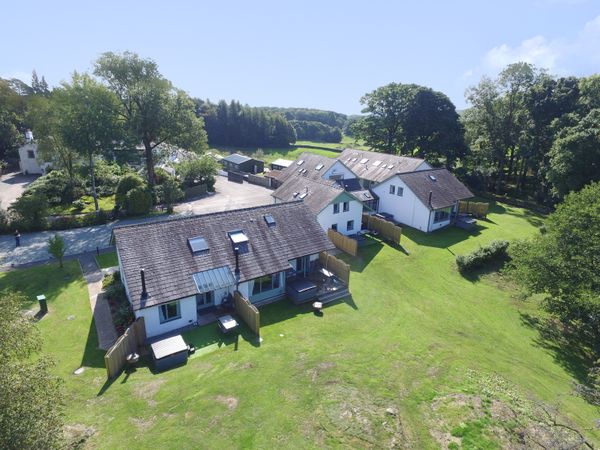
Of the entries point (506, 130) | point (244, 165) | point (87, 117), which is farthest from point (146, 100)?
point (506, 130)

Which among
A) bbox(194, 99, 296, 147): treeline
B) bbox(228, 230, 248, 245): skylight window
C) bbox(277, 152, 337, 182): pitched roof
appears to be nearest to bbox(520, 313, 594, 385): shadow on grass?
bbox(228, 230, 248, 245): skylight window

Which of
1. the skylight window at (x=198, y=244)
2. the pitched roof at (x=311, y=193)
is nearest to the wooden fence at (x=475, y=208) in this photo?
the pitched roof at (x=311, y=193)

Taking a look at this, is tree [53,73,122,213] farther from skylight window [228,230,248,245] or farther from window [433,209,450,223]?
window [433,209,450,223]

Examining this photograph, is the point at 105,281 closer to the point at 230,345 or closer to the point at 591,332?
the point at 230,345

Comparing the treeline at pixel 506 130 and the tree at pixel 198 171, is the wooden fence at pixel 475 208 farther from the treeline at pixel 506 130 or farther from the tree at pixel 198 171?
the tree at pixel 198 171

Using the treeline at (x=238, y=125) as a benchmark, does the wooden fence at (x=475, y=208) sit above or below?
below

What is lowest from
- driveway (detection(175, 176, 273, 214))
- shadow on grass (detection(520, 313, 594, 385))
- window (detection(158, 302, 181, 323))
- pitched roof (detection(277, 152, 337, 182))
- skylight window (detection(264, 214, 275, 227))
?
shadow on grass (detection(520, 313, 594, 385))

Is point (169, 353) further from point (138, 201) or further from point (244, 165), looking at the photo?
point (244, 165)
